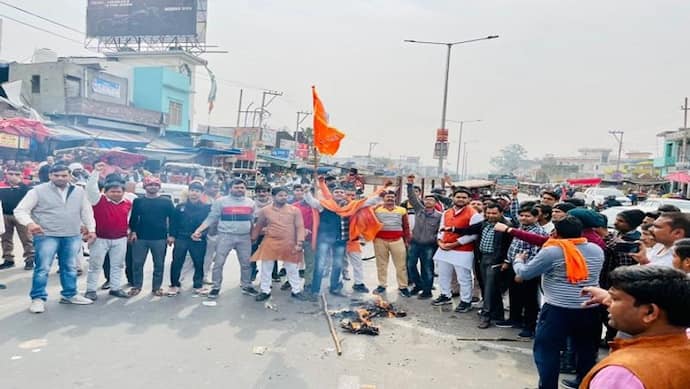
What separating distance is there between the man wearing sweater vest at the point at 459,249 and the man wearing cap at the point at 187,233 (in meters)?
3.56

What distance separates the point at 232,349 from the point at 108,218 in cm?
290

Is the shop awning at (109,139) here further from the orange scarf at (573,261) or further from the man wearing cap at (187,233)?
the orange scarf at (573,261)

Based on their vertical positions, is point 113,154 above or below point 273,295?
above

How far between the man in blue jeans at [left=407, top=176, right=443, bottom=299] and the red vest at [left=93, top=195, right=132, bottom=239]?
433 centimetres

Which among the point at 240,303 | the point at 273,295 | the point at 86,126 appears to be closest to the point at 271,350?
the point at 240,303

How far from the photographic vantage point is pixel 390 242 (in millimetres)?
7559

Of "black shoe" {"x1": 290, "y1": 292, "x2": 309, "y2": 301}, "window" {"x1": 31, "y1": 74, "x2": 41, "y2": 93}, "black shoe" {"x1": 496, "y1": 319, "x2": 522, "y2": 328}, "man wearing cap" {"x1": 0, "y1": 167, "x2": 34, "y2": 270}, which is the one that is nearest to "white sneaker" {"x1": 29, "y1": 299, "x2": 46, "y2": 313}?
"man wearing cap" {"x1": 0, "y1": 167, "x2": 34, "y2": 270}

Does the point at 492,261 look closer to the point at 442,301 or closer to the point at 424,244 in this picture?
the point at 442,301

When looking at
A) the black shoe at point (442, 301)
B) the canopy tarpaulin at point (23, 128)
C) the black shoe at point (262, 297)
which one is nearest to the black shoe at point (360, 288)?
the black shoe at point (442, 301)

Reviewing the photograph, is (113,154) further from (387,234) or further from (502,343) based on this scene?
(502,343)

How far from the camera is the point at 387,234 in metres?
7.56

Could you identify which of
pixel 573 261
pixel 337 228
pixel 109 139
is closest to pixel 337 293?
pixel 337 228

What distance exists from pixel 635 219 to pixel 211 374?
4.80m

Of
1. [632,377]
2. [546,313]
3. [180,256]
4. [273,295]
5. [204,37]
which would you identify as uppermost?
[204,37]
